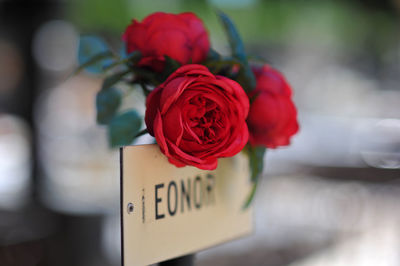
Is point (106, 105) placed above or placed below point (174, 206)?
above

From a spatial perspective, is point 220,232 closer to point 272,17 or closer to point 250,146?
point 250,146

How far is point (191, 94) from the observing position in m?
0.39

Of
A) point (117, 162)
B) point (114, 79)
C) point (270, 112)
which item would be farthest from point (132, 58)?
point (117, 162)

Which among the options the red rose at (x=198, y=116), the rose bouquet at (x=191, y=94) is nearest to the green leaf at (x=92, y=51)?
the rose bouquet at (x=191, y=94)

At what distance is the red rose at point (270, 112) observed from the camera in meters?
0.46

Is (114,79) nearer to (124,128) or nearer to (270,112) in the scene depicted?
(124,128)

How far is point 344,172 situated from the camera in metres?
3.01

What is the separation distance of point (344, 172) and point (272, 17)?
4.85ft

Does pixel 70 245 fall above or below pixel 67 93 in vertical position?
below

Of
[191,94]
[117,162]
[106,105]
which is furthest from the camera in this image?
[117,162]

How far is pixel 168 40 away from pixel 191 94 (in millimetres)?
81

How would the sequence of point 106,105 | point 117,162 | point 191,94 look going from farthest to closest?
1. point 117,162
2. point 106,105
3. point 191,94

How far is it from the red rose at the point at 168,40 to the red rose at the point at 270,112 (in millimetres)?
68

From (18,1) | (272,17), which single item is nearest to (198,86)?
(18,1)
